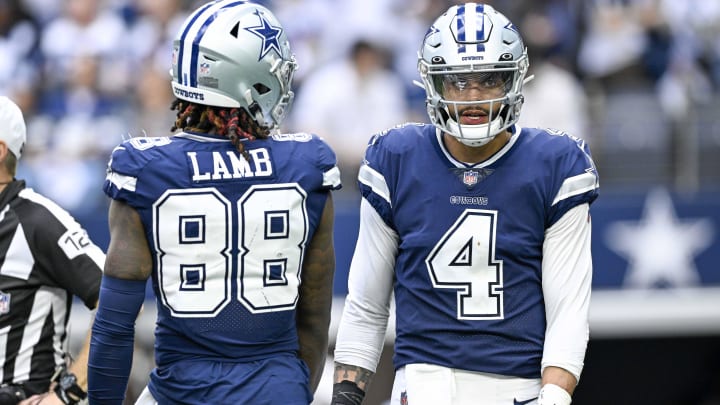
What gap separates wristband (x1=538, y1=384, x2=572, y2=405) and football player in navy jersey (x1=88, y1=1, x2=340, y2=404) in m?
0.76

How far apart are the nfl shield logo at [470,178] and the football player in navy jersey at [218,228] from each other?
424 millimetres

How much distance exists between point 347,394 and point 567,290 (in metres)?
0.84

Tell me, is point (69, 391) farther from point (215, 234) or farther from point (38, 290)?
point (215, 234)

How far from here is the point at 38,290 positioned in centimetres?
510

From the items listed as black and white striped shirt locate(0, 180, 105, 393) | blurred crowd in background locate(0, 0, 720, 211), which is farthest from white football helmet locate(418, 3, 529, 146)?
blurred crowd in background locate(0, 0, 720, 211)

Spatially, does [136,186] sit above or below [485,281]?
above

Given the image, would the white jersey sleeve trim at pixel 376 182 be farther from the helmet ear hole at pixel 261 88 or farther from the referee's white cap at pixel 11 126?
the referee's white cap at pixel 11 126

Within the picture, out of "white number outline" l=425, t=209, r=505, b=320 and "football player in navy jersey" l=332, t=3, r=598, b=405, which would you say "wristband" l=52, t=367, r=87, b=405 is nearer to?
"football player in navy jersey" l=332, t=3, r=598, b=405

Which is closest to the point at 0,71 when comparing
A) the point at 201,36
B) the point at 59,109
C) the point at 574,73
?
the point at 59,109

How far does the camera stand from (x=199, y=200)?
4250 millimetres

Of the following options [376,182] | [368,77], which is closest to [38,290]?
[376,182]

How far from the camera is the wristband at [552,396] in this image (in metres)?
4.29

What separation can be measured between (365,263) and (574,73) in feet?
22.4

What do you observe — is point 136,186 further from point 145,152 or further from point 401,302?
point 401,302
